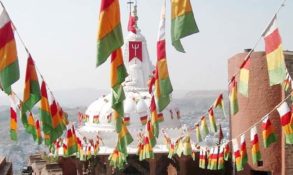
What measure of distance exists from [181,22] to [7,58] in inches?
128

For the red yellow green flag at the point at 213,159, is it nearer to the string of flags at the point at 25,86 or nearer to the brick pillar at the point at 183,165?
the brick pillar at the point at 183,165

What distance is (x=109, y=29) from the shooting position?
8250mm

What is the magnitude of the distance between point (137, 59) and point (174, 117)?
4527mm

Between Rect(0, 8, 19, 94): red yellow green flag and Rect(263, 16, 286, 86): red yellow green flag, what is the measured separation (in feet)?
15.5

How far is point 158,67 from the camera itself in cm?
1073

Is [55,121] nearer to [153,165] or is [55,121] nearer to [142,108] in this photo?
[153,165]

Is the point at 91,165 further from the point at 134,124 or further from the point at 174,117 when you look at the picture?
the point at 174,117

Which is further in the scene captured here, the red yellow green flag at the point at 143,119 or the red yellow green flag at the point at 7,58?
the red yellow green flag at the point at 143,119

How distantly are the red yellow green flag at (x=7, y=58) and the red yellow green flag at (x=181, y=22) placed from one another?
2974 millimetres

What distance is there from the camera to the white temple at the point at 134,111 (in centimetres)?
2346

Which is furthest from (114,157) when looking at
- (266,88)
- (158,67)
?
(158,67)

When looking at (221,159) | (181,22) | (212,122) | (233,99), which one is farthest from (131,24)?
(181,22)

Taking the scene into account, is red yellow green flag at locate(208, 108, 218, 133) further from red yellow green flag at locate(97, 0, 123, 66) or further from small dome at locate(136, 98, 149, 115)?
small dome at locate(136, 98, 149, 115)

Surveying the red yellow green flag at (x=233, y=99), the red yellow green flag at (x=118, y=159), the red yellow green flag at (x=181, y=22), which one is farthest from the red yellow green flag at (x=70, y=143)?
the red yellow green flag at (x=181, y=22)
